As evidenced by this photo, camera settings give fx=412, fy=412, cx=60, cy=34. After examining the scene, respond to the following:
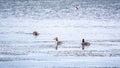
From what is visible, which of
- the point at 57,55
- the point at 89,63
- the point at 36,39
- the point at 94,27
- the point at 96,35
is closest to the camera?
the point at 89,63

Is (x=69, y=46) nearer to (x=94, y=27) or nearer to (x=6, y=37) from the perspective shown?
(x=6, y=37)

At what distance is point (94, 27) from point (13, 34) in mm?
15947

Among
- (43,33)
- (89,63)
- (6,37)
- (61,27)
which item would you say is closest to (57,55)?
(89,63)

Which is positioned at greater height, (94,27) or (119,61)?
(94,27)

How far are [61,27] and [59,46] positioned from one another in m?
21.2

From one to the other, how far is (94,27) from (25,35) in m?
15.0

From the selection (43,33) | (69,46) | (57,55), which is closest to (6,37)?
(43,33)

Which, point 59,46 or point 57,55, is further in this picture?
point 59,46

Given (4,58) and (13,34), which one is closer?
(4,58)

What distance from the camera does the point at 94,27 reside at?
225ft

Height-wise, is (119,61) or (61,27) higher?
(61,27)

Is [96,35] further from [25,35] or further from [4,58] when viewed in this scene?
[4,58]

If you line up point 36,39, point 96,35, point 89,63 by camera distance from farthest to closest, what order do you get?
point 96,35 < point 36,39 < point 89,63

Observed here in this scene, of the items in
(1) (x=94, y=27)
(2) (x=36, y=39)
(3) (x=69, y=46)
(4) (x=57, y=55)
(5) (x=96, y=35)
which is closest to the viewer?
(4) (x=57, y=55)
